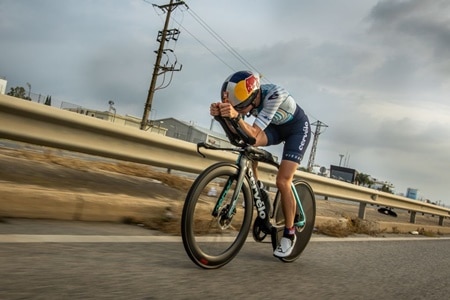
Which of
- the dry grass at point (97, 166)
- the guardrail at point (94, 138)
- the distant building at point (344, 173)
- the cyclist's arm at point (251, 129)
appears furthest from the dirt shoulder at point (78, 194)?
the distant building at point (344, 173)

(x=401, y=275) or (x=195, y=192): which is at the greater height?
(x=195, y=192)

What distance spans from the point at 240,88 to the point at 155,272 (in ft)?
5.08

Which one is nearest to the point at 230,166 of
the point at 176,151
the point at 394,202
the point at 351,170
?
the point at 176,151

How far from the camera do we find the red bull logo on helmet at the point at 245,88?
3.23 metres

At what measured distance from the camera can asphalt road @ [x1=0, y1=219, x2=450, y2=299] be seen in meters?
2.17

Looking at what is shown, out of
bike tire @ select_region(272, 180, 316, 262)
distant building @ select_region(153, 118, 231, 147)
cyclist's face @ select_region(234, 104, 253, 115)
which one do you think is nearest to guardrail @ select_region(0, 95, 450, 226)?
bike tire @ select_region(272, 180, 316, 262)

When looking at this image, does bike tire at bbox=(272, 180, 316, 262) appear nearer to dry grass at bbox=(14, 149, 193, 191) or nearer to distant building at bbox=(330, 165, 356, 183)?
dry grass at bbox=(14, 149, 193, 191)

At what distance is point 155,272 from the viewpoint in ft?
8.68

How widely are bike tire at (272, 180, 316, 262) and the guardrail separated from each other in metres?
1.21

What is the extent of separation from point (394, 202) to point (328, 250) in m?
5.43

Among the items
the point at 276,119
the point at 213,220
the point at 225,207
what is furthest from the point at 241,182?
the point at 276,119

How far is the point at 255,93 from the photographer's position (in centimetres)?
336

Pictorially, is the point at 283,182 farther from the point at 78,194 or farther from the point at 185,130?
the point at 185,130

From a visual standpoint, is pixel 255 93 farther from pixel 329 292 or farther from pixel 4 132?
pixel 4 132
